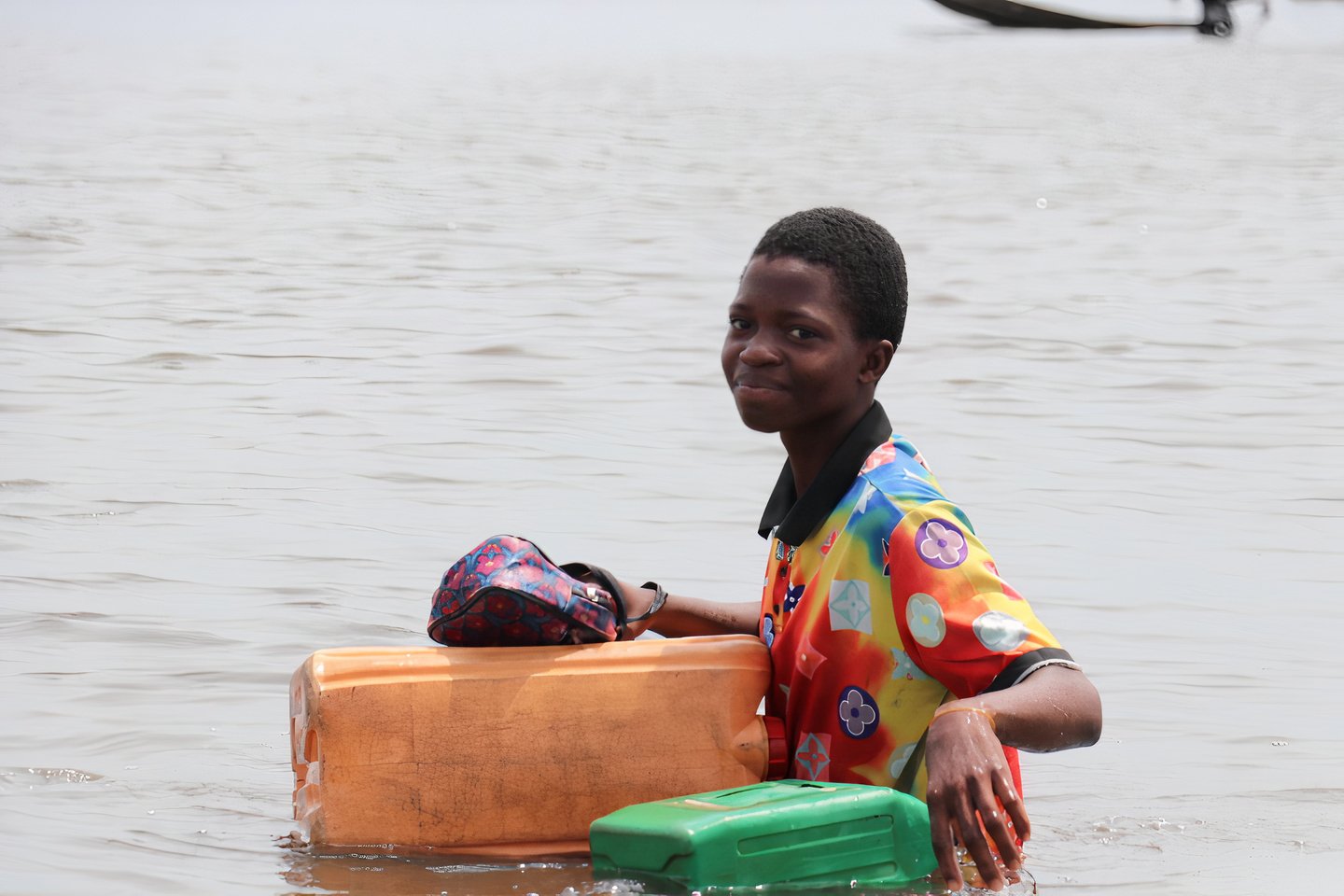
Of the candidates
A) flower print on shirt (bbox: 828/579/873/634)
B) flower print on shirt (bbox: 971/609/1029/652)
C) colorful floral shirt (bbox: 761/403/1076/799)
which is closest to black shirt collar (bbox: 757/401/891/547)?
colorful floral shirt (bbox: 761/403/1076/799)

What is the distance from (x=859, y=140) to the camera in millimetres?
23672

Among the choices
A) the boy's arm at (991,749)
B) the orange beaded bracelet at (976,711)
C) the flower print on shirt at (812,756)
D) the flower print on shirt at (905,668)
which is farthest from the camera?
the flower print on shirt at (812,756)

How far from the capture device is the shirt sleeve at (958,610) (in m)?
2.79

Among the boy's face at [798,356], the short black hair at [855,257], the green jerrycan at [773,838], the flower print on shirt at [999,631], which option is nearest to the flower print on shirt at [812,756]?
the green jerrycan at [773,838]

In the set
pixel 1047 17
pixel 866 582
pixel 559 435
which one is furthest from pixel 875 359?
pixel 1047 17

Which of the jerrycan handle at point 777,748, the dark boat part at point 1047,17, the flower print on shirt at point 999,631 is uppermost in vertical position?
the flower print on shirt at point 999,631

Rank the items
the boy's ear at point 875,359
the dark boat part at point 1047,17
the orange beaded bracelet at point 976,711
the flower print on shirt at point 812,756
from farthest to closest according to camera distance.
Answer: the dark boat part at point 1047,17, the boy's ear at point 875,359, the flower print on shirt at point 812,756, the orange beaded bracelet at point 976,711

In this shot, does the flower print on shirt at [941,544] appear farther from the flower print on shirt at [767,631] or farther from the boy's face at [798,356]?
the flower print on shirt at [767,631]

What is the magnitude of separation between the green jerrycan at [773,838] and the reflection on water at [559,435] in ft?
0.93

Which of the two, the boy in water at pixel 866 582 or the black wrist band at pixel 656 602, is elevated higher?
the boy in water at pixel 866 582

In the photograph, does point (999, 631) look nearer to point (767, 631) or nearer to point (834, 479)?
point (834, 479)

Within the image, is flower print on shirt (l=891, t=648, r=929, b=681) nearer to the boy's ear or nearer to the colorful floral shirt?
the colorful floral shirt

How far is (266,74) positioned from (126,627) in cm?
2703

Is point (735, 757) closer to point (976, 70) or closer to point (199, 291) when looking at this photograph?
point (199, 291)
